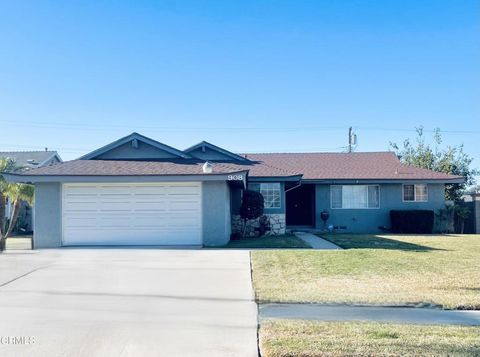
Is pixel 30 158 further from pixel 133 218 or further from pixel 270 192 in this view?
pixel 133 218

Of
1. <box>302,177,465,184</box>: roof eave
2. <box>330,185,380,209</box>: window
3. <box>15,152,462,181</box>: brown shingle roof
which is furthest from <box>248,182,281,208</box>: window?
<box>330,185,380,209</box>: window

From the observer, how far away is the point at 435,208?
23.4m

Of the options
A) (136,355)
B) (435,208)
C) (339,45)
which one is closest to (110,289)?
(136,355)

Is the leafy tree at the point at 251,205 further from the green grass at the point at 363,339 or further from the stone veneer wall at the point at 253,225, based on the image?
the green grass at the point at 363,339

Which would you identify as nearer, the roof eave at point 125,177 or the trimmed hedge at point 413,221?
the roof eave at point 125,177

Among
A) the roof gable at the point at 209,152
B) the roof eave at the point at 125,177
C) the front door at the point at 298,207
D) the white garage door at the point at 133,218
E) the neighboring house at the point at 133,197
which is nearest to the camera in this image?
the roof eave at the point at 125,177

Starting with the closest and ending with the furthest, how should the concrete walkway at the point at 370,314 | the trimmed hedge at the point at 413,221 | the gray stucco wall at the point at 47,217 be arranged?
the concrete walkway at the point at 370,314, the gray stucco wall at the point at 47,217, the trimmed hedge at the point at 413,221

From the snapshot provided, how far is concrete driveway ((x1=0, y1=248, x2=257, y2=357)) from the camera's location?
548cm

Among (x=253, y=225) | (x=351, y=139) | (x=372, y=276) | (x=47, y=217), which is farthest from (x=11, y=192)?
(x=351, y=139)

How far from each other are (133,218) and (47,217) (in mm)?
2912

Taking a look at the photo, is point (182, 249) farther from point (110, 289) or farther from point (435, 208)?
point (435, 208)

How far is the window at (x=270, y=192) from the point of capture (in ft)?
69.6

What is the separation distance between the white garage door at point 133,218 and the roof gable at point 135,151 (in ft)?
9.53

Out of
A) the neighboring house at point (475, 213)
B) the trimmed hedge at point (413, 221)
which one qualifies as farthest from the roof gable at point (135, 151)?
the neighboring house at point (475, 213)
